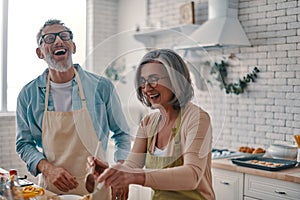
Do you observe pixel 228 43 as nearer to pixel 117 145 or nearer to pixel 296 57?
pixel 296 57

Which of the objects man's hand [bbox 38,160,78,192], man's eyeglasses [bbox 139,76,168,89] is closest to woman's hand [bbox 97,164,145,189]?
man's eyeglasses [bbox 139,76,168,89]

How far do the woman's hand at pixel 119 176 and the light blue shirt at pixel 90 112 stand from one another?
13 cm

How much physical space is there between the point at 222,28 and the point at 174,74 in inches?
96.4

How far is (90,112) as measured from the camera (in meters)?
1.51

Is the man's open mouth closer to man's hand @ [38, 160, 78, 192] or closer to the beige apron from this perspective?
the beige apron

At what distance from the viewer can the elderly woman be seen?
1229mm

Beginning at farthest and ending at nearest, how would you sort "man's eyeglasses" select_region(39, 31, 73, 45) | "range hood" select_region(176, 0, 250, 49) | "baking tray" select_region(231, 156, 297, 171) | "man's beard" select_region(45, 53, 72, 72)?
1. "range hood" select_region(176, 0, 250, 49)
2. "baking tray" select_region(231, 156, 297, 171)
3. "man's beard" select_region(45, 53, 72, 72)
4. "man's eyeglasses" select_region(39, 31, 73, 45)

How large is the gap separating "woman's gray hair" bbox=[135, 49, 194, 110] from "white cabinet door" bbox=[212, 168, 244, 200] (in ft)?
6.10

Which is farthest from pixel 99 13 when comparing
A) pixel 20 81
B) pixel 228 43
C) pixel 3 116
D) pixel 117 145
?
pixel 117 145

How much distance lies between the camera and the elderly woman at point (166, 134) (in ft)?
4.03

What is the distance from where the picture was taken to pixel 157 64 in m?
1.24

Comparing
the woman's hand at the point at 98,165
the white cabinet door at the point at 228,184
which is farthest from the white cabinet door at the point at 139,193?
the white cabinet door at the point at 228,184

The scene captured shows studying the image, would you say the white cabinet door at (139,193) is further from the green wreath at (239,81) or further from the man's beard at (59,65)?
the green wreath at (239,81)

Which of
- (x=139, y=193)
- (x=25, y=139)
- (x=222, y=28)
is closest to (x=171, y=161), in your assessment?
(x=139, y=193)
